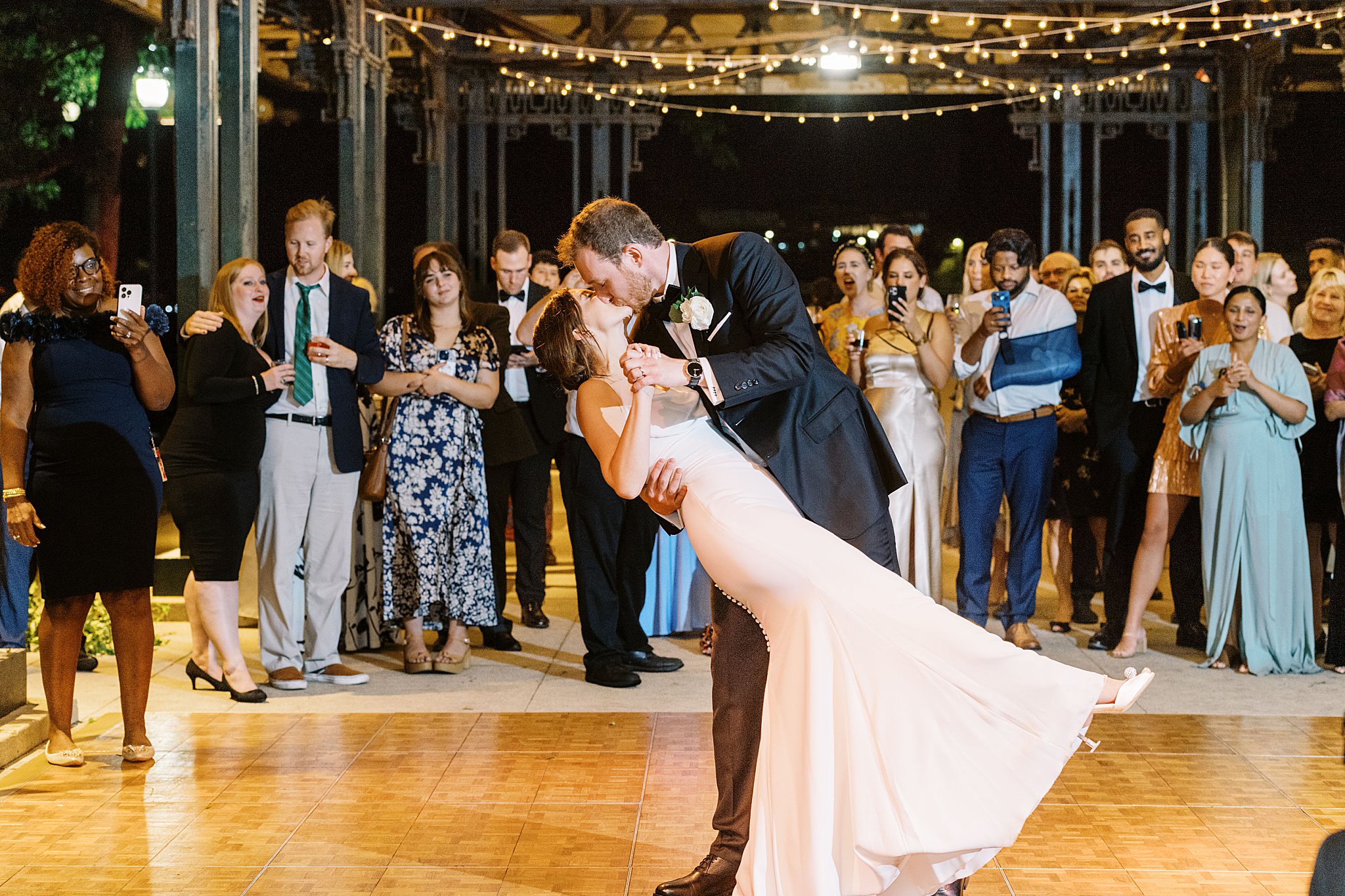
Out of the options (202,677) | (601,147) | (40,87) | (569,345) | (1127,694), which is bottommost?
(202,677)

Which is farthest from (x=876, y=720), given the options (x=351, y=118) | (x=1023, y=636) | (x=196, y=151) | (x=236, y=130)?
(x=351, y=118)

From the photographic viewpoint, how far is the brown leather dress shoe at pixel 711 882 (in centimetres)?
336

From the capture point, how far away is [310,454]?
5.66 meters

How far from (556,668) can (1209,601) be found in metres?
2.94

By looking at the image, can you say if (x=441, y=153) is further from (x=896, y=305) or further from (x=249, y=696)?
(x=249, y=696)

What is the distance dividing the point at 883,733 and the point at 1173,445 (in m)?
3.85

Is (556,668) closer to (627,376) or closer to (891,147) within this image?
(627,376)

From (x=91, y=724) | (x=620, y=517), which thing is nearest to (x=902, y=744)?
(x=620, y=517)

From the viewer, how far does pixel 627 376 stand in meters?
2.97

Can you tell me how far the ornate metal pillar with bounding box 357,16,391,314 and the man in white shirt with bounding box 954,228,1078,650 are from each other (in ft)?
20.6

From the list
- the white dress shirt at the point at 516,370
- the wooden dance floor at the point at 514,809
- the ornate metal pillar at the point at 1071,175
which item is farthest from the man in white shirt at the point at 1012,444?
the ornate metal pillar at the point at 1071,175

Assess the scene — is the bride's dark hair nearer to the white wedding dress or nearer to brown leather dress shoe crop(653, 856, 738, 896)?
the white wedding dress

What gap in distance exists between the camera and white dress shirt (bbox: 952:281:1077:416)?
6289 mm

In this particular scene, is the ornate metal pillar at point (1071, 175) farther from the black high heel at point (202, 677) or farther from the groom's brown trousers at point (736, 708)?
the groom's brown trousers at point (736, 708)
